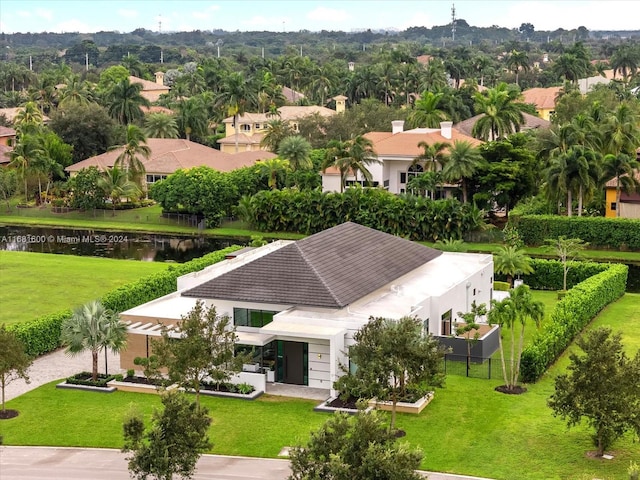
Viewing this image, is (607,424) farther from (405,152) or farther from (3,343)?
(405,152)

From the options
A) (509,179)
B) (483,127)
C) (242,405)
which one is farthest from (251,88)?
(242,405)

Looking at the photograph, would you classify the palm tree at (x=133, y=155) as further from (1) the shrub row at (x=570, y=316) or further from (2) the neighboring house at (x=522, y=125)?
(1) the shrub row at (x=570, y=316)

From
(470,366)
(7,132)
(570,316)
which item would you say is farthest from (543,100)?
(470,366)

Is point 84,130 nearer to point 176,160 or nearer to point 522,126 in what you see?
point 176,160

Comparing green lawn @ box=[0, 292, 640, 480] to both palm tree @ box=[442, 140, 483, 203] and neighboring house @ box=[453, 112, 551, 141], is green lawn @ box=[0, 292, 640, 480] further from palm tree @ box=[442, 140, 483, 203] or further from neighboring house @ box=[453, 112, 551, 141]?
neighboring house @ box=[453, 112, 551, 141]

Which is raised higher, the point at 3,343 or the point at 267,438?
the point at 3,343

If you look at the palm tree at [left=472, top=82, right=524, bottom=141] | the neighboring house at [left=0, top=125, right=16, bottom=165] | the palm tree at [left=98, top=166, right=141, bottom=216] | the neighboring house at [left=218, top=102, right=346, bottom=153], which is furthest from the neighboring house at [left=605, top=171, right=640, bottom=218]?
the neighboring house at [left=0, top=125, right=16, bottom=165]

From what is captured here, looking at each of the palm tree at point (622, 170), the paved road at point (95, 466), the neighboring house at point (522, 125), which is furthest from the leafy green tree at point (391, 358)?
the neighboring house at point (522, 125)
